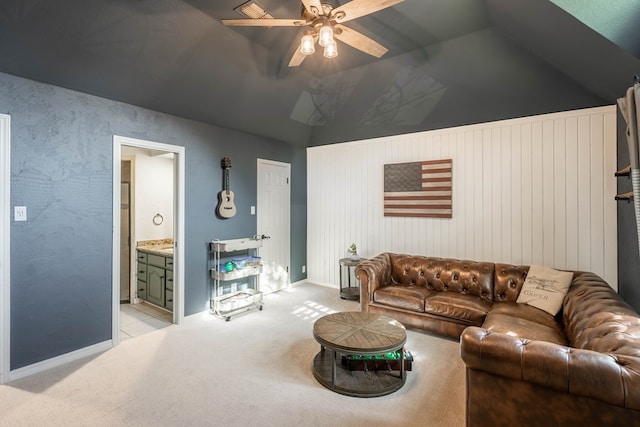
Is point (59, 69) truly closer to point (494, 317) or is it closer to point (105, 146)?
point (105, 146)

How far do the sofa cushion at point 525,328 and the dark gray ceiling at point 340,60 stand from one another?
1.98m

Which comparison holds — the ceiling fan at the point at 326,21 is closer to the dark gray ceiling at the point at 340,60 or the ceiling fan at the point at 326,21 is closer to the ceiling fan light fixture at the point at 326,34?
the ceiling fan light fixture at the point at 326,34

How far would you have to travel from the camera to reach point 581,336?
77.6 inches

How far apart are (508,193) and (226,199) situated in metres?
3.62

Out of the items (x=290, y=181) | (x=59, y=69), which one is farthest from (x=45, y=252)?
(x=290, y=181)

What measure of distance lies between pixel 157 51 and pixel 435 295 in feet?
12.3

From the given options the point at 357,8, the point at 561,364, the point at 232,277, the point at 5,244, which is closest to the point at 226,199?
the point at 232,277

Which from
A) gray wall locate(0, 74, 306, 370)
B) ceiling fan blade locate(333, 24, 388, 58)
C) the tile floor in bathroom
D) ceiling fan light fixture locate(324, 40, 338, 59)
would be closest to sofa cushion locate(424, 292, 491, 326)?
ceiling fan blade locate(333, 24, 388, 58)

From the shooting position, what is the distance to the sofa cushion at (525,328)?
2296mm

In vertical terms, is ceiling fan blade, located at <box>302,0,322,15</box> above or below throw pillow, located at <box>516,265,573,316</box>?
above

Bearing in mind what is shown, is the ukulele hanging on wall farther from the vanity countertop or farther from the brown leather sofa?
the brown leather sofa

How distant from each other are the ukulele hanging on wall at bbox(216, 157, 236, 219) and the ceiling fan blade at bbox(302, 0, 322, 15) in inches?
100

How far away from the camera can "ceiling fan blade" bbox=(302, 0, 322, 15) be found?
1.87 meters

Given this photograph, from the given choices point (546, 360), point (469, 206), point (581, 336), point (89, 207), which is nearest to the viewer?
point (546, 360)
